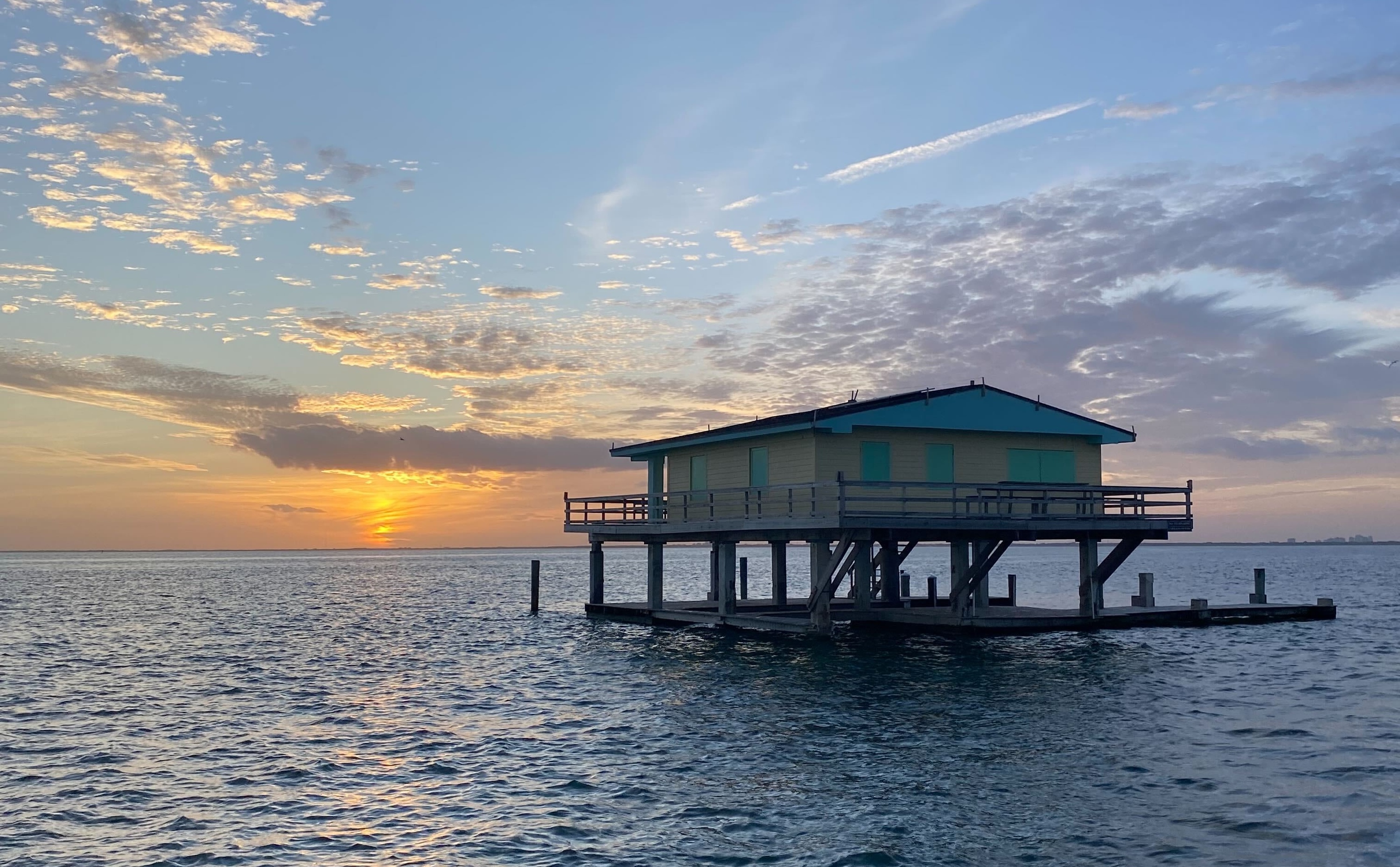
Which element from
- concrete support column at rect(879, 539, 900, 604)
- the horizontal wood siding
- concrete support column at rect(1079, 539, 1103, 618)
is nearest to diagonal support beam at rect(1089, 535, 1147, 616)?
concrete support column at rect(1079, 539, 1103, 618)

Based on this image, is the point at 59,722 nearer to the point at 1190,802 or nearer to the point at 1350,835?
the point at 1190,802

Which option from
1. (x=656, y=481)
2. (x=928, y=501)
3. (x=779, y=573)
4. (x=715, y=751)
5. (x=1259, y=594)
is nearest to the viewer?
(x=715, y=751)

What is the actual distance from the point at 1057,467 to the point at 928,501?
21.6 ft

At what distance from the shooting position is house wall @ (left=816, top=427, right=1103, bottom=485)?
3400 cm

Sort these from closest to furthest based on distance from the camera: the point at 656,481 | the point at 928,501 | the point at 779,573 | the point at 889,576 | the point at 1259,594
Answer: the point at 928,501 < the point at 889,576 < the point at 1259,594 < the point at 779,573 < the point at 656,481

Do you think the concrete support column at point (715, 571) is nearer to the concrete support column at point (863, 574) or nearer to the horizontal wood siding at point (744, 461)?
the horizontal wood siding at point (744, 461)

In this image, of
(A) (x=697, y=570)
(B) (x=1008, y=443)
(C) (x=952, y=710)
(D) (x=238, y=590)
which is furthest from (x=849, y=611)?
(A) (x=697, y=570)

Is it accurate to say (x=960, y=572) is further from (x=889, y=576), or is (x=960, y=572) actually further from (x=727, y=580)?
(x=727, y=580)

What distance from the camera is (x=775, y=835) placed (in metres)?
14.7

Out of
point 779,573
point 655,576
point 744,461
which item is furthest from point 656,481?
point 744,461

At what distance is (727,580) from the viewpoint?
3794 cm

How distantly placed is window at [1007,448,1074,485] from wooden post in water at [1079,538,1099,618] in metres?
2.01

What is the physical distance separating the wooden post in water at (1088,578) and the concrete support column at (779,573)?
34.7 ft

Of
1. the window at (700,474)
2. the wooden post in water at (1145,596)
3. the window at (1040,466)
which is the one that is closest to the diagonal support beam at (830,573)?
Answer: the window at (1040,466)
